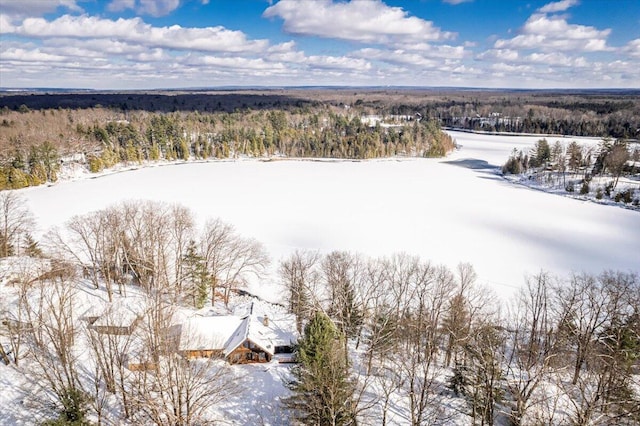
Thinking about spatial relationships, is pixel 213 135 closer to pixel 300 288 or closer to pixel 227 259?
pixel 227 259

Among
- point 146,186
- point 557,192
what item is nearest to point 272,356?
A: point 146,186

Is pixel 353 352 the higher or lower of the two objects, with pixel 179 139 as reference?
lower

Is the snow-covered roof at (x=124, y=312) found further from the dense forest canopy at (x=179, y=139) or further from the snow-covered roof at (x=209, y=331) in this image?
the dense forest canopy at (x=179, y=139)

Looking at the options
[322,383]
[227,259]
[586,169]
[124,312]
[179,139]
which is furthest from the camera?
[179,139]

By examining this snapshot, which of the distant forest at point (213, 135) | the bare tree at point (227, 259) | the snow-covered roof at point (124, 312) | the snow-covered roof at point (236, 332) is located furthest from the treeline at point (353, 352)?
the distant forest at point (213, 135)

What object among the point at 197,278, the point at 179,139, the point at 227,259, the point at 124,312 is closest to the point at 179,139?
the point at 179,139

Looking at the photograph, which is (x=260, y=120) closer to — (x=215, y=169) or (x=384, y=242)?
(x=215, y=169)

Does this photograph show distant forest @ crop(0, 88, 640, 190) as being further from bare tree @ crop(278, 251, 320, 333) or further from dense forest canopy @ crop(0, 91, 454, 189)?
bare tree @ crop(278, 251, 320, 333)
